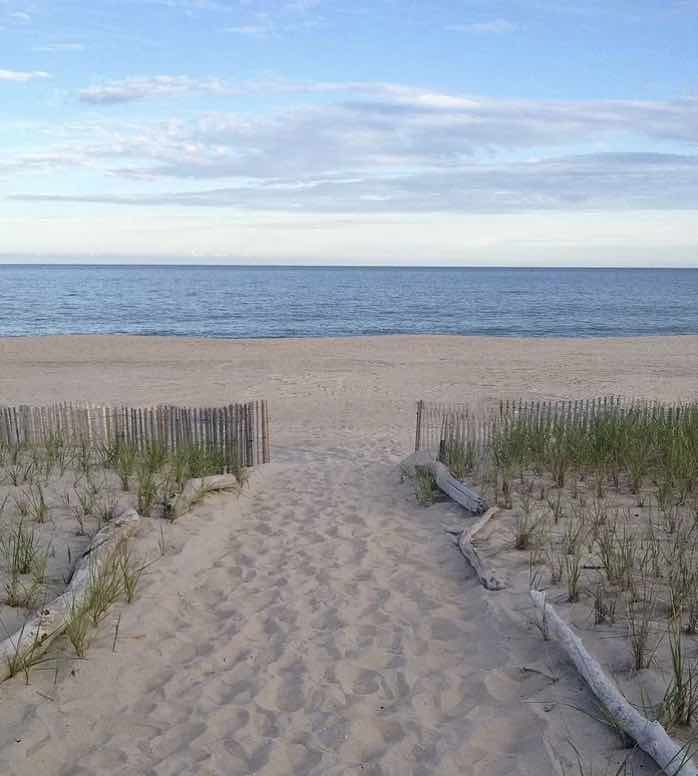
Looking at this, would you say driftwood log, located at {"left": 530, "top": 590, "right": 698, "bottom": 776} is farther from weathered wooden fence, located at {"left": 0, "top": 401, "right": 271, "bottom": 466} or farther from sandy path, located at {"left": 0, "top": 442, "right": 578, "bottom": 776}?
weathered wooden fence, located at {"left": 0, "top": 401, "right": 271, "bottom": 466}

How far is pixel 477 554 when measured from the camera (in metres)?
5.71

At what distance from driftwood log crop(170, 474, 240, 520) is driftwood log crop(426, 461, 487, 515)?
2.16 metres

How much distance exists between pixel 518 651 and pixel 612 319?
146 ft

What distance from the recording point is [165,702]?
4.04 metres

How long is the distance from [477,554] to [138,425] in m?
5.28

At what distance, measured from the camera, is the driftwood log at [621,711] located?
307 centimetres

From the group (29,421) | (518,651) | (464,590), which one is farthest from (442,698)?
(29,421)

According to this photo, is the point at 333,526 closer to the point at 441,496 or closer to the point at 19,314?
the point at 441,496

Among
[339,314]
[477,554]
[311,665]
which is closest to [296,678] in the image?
[311,665]

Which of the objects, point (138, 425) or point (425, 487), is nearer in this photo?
point (425, 487)

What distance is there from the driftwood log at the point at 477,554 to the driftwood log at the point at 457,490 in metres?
0.20

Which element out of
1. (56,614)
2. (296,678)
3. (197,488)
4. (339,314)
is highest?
(56,614)

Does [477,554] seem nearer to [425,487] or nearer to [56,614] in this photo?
[425,487]

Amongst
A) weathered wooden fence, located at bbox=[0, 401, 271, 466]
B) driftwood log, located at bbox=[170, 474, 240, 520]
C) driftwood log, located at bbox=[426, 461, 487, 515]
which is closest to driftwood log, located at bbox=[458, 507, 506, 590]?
driftwood log, located at bbox=[426, 461, 487, 515]
